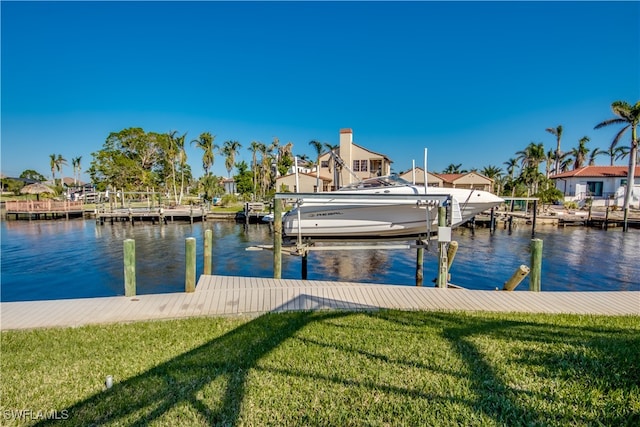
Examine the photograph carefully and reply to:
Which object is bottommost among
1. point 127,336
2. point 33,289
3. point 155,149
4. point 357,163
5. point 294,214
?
point 33,289

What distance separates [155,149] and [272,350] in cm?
5690

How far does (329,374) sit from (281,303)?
259 cm

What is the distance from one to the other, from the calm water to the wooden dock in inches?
171

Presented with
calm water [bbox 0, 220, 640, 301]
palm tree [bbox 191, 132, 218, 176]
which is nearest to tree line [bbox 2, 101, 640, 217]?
palm tree [bbox 191, 132, 218, 176]

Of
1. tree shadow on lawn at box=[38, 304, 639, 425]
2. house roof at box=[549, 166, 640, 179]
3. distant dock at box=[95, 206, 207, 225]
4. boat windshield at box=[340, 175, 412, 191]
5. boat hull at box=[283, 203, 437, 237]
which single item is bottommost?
distant dock at box=[95, 206, 207, 225]

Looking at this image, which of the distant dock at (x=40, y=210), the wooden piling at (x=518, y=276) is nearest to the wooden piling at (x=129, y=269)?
the wooden piling at (x=518, y=276)

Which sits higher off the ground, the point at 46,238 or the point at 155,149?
the point at 155,149

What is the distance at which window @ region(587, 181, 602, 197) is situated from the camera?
3756 centimetres

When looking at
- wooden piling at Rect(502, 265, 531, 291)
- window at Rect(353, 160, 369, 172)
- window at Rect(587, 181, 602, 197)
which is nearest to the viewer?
wooden piling at Rect(502, 265, 531, 291)

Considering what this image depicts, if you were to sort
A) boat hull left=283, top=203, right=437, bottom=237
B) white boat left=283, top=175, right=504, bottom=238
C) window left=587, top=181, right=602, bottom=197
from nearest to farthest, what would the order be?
white boat left=283, top=175, right=504, bottom=238, boat hull left=283, top=203, right=437, bottom=237, window left=587, top=181, right=602, bottom=197

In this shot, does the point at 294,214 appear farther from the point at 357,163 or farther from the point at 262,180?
the point at 262,180

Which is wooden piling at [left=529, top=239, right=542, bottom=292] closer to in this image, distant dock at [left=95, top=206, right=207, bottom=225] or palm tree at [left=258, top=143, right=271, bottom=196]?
distant dock at [left=95, top=206, right=207, bottom=225]

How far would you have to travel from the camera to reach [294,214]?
35.4ft

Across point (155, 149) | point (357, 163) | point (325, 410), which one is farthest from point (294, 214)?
point (155, 149)
